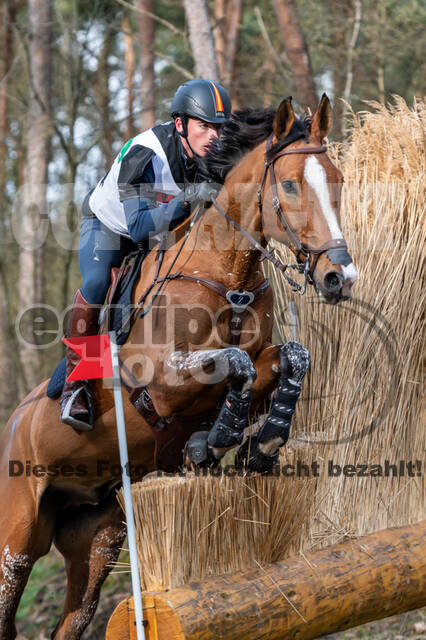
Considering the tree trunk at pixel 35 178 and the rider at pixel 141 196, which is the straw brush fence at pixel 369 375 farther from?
the tree trunk at pixel 35 178

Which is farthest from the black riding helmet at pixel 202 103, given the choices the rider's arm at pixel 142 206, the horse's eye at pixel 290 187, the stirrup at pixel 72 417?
the stirrup at pixel 72 417

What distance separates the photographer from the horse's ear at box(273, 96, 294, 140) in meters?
3.28

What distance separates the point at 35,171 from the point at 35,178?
0.41 feet

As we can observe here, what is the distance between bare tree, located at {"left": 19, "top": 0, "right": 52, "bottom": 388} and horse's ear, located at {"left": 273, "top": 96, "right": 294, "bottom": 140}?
6.97 metres

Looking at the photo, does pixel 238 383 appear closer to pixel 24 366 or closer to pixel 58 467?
pixel 58 467

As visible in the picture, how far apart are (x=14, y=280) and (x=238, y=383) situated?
36.0 feet

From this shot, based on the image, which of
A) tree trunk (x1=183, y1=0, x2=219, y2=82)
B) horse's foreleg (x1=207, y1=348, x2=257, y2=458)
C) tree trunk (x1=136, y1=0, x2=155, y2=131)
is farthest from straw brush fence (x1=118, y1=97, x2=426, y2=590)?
tree trunk (x1=136, y1=0, x2=155, y2=131)

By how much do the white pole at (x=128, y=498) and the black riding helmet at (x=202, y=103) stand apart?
1169 millimetres

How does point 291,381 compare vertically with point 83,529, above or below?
above

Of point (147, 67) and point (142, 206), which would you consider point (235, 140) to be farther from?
point (147, 67)

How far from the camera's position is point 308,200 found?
312 centimetres

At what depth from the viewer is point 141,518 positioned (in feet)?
10.9

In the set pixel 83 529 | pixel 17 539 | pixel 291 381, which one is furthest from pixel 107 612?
pixel 291 381

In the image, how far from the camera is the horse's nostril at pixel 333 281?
2988 mm
